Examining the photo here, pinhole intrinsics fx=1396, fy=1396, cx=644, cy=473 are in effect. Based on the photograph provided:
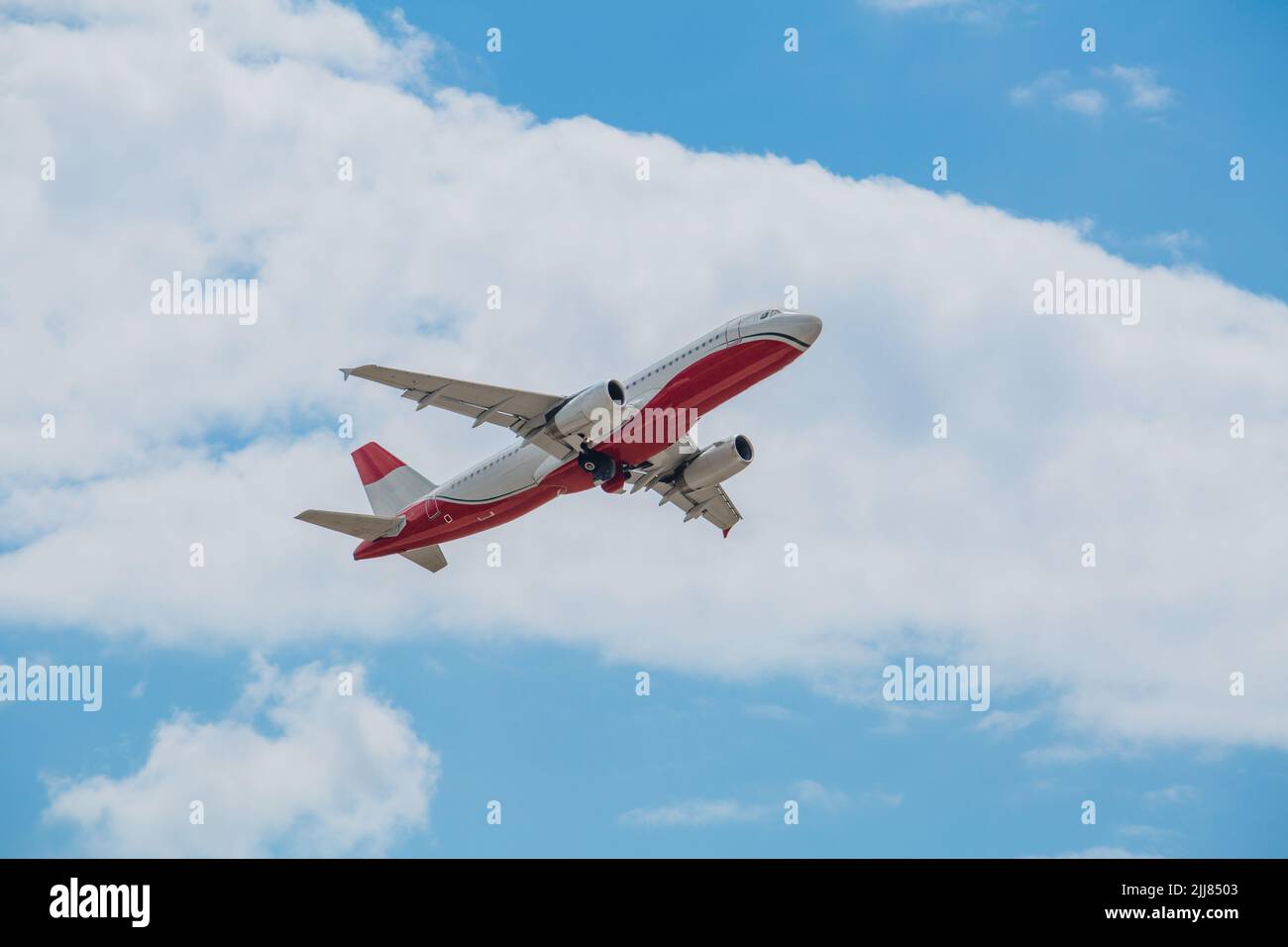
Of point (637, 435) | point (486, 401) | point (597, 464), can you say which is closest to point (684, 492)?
point (597, 464)

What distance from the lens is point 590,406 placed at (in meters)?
58.3

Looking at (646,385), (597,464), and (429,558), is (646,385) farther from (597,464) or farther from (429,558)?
(429,558)

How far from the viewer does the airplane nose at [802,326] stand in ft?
182

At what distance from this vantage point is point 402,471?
7231 centimetres

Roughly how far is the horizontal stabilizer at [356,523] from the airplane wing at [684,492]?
11.7m

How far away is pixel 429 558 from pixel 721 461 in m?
16.4

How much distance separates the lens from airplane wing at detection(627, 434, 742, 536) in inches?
2569

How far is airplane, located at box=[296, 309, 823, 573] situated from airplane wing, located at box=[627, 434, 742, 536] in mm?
77

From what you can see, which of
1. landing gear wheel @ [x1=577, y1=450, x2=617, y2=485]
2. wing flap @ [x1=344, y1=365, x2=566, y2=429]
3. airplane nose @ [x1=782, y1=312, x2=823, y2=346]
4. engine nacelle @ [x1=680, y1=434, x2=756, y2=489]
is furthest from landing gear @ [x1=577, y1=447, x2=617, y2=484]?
airplane nose @ [x1=782, y1=312, x2=823, y2=346]

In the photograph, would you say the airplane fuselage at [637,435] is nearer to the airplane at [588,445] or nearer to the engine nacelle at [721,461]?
the airplane at [588,445]

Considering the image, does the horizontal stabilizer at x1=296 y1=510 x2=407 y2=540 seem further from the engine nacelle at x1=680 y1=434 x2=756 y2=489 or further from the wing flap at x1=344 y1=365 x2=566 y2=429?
the engine nacelle at x1=680 y1=434 x2=756 y2=489
